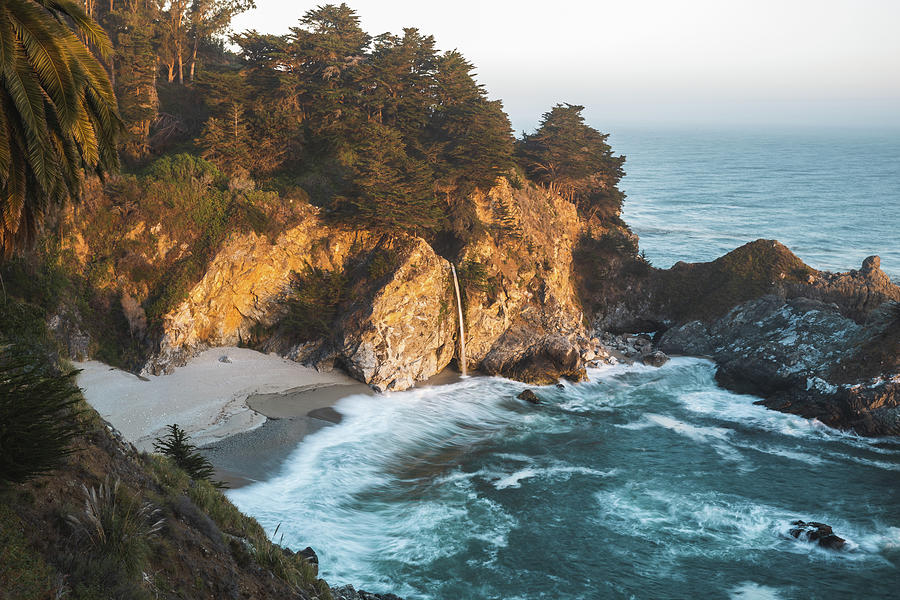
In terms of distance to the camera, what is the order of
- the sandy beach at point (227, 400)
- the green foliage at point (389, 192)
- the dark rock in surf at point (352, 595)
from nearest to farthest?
1. the dark rock in surf at point (352, 595)
2. the sandy beach at point (227, 400)
3. the green foliage at point (389, 192)

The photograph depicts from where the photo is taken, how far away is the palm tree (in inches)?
312

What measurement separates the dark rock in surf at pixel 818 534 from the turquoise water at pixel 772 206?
143 ft

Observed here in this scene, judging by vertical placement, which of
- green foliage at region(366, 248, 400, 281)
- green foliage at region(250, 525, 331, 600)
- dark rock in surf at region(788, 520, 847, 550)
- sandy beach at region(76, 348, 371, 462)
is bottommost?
dark rock in surf at region(788, 520, 847, 550)

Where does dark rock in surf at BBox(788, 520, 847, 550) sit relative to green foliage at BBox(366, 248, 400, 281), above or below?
below

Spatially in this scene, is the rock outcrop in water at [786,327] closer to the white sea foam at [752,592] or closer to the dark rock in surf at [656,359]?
the dark rock in surf at [656,359]

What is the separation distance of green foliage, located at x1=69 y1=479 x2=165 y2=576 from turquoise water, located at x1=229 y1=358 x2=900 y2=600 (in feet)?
35.0

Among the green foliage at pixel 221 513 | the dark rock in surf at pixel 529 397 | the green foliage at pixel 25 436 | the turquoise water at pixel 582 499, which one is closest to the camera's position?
the green foliage at pixel 25 436

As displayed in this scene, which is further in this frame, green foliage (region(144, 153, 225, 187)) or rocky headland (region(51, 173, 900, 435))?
green foliage (region(144, 153, 225, 187))

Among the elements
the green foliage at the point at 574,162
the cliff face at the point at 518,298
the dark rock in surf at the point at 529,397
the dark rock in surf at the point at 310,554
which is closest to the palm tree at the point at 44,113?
the dark rock in surf at the point at 310,554

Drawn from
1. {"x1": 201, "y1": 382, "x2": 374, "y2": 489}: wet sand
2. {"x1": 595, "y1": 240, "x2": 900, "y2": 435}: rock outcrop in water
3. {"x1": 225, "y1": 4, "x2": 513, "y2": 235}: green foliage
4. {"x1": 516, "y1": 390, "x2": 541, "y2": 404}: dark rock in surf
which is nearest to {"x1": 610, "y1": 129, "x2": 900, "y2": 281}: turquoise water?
{"x1": 595, "y1": 240, "x2": 900, "y2": 435}: rock outcrop in water

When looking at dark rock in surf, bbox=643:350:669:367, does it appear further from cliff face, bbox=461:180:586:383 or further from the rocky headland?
cliff face, bbox=461:180:586:383

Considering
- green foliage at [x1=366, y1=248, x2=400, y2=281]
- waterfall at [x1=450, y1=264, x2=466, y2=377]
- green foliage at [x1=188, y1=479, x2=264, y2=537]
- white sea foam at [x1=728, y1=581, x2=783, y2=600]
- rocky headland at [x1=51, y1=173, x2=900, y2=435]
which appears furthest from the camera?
waterfall at [x1=450, y1=264, x2=466, y2=377]

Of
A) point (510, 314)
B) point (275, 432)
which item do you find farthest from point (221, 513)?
point (510, 314)

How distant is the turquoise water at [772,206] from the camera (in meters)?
70.4
